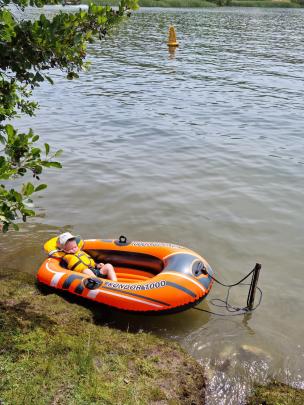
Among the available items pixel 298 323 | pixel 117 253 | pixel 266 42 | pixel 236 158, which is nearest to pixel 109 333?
pixel 117 253

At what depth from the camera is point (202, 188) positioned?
34.5ft

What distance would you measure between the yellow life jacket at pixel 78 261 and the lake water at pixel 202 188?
84 centimetres

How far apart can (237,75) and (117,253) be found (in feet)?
57.6

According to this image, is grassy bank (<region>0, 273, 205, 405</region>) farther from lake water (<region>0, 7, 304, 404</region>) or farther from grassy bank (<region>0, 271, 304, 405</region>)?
lake water (<region>0, 7, 304, 404</region>)

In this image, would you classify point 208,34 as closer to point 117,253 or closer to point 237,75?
point 237,75

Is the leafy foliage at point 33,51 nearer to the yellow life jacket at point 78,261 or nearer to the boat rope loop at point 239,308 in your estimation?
the yellow life jacket at point 78,261

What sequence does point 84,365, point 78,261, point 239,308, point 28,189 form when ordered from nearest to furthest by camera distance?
point 28,189 → point 84,365 → point 239,308 → point 78,261

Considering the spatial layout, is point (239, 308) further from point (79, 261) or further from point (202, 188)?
point (202, 188)

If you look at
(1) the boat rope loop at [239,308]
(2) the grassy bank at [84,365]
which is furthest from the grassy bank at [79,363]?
(1) the boat rope loop at [239,308]

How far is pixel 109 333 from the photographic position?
5410mm

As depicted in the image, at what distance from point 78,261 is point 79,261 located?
17mm

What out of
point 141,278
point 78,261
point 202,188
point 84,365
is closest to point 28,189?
point 84,365

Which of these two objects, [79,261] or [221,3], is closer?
[79,261]

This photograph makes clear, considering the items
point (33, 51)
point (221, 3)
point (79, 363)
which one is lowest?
point (79, 363)
